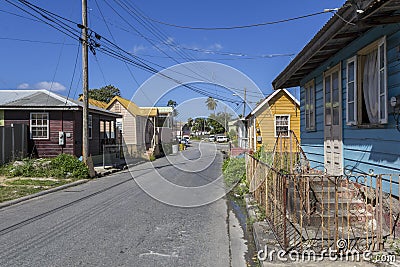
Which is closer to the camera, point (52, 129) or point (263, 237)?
point (263, 237)

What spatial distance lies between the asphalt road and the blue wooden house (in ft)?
9.12

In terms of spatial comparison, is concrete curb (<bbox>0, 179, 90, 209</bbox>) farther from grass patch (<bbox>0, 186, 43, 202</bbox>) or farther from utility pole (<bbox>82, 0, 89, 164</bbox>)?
utility pole (<bbox>82, 0, 89, 164</bbox>)

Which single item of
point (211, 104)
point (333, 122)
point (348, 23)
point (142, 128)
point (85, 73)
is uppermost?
point (85, 73)

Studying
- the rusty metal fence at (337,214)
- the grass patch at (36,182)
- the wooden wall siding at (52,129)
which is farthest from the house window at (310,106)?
the wooden wall siding at (52,129)

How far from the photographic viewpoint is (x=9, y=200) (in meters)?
10.4

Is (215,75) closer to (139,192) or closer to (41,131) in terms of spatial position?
(139,192)

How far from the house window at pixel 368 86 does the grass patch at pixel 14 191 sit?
960 cm

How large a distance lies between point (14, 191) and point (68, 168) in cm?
441

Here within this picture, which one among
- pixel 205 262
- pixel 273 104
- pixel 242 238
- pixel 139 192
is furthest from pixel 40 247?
pixel 273 104

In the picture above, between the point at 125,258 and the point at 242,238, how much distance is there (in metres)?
2.36

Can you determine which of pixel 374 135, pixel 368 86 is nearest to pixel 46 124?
pixel 368 86

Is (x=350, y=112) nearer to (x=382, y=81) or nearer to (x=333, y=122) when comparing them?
(x=333, y=122)

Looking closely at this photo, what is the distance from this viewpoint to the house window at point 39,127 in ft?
65.9

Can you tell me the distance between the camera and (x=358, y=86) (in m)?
6.73
